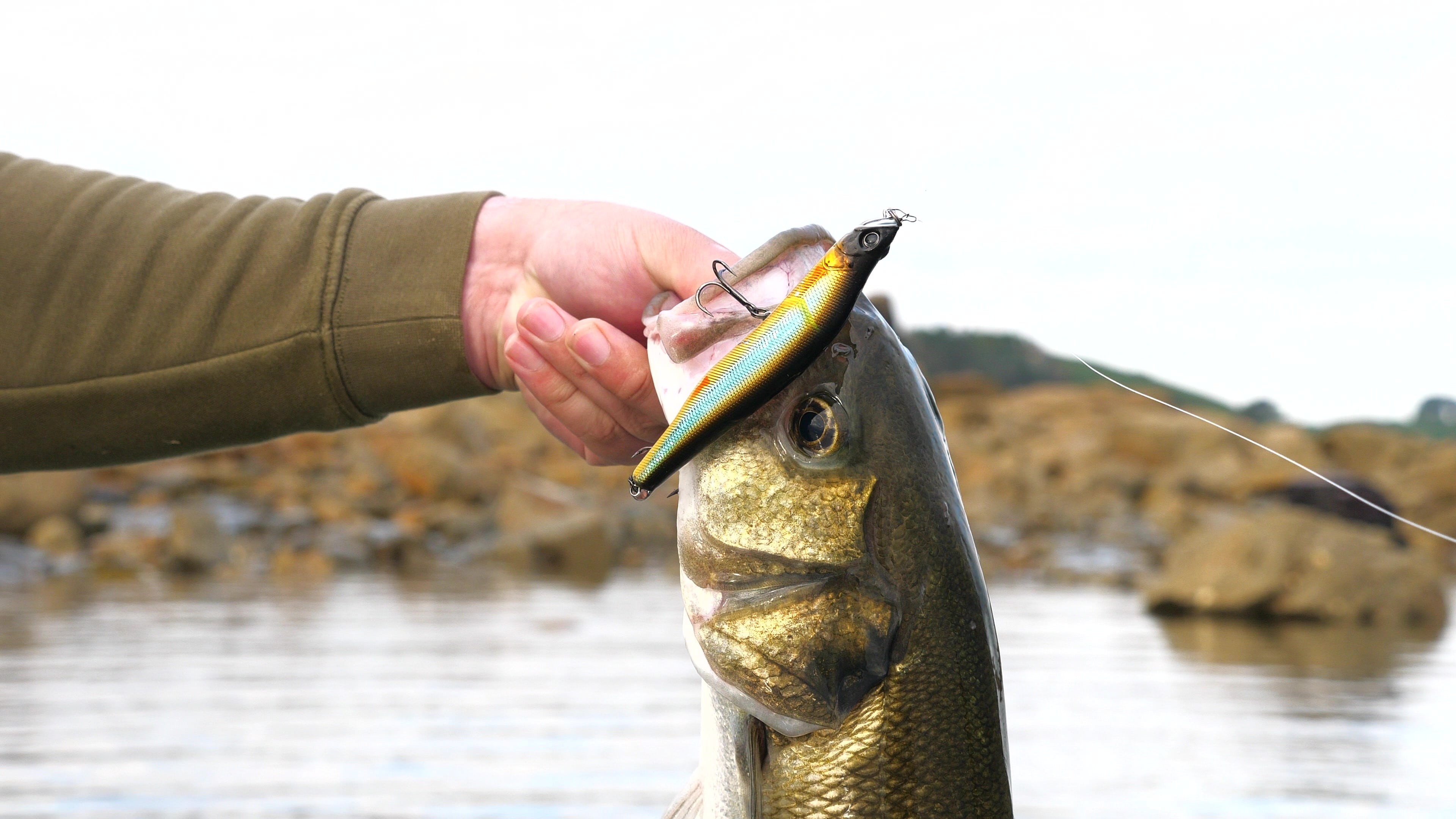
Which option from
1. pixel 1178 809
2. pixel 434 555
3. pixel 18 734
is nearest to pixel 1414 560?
pixel 1178 809

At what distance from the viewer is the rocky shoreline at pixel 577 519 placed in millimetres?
12625

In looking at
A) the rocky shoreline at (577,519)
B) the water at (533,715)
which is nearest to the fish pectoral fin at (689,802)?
the water at (533,715)

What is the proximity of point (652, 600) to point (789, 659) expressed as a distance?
404 inches

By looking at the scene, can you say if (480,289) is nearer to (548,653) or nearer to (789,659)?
(789,659)

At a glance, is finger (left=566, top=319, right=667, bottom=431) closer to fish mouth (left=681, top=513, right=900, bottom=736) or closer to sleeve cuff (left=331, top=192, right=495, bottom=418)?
sleeve cuff (left=331, top=192, right=495, bottom=418)

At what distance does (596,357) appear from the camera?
265 centimetres

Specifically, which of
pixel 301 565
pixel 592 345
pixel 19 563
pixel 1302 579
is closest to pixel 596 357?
pixel 592 345

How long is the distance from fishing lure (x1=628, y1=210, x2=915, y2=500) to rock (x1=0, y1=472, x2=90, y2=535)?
13716 mm

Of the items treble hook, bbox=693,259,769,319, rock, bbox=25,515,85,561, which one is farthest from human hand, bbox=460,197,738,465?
rock, bbox=25,515,85,561

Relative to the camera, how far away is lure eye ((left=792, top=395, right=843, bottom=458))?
2.09 meters

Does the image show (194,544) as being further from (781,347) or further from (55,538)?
(781,347)

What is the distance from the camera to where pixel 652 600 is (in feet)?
40.0

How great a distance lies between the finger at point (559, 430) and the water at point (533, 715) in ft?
10.9

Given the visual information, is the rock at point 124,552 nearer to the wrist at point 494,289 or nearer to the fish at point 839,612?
the wrist at point 494,289
